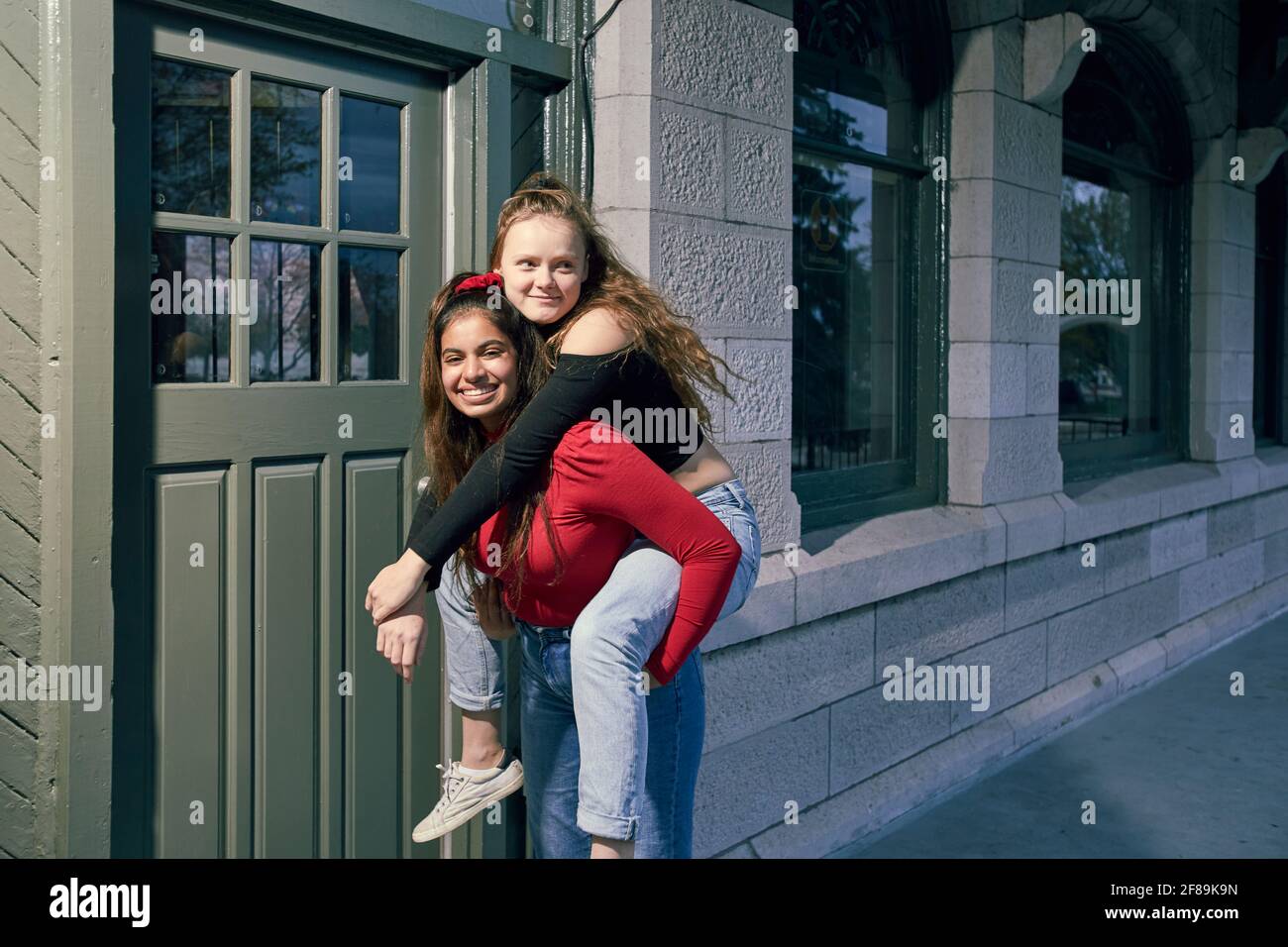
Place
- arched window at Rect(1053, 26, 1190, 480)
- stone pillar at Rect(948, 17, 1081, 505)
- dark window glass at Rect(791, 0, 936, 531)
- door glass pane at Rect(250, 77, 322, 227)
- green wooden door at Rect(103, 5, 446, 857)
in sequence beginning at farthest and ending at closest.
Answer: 1. arched window at Rect(1053, 26, 1190, 480)
2. stone pillar at Rect(948, 17, 1081, 505)
3. dark window glass at Rect(791, 0, 936, 531)
4. door glass pane at Rect(250, 77, 322, 227)
5. green wooden door at Rect(103, 5, 446, 857)

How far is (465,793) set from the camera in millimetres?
2793

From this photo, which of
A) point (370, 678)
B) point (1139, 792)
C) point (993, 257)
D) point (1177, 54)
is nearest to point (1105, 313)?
point (1177, 54)

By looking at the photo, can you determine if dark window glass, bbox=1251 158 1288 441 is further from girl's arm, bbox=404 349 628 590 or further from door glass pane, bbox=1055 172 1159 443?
girl's arm, bbox=404 349 628 590

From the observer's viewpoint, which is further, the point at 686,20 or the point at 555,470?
the point at 686,20

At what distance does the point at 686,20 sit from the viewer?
400 centimetres

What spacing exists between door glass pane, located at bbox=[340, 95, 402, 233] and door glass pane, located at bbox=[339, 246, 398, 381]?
87 millimetres

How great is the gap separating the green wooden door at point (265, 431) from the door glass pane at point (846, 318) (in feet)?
6.51

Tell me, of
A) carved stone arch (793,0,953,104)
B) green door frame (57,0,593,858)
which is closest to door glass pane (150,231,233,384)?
green door frame (57,0,593,858)

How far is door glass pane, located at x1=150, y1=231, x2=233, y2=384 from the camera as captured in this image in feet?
10.0

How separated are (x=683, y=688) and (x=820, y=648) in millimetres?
2088

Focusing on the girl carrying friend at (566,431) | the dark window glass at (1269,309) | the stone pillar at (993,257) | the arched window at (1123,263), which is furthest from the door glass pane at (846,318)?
the dark window glass at (1269,309)
